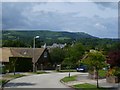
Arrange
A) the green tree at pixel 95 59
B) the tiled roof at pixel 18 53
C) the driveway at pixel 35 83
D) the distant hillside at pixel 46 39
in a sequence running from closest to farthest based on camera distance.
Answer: the green tree at pixel 95 59
the driveway at pixel 35 83
the tiled roof at pixel 18 53
the distant hillside at pixel 46 39

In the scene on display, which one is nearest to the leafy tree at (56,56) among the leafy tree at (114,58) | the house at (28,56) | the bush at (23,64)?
the house at (28,56)

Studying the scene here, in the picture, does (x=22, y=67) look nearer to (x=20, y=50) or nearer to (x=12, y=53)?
(x=12, y=53)

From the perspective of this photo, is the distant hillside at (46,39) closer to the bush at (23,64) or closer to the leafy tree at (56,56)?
the leafy tree at (56,56)

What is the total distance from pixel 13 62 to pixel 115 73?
102 ft

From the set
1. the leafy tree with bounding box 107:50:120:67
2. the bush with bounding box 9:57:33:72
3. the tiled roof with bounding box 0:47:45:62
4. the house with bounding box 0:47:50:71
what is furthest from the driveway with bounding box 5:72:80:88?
the tiled roof with bounding box 0:47:45:62

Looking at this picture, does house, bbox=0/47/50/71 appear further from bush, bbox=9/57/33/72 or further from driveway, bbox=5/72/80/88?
driveway, bbox=5/72/80/88

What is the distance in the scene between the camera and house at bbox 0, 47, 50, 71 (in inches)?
2717

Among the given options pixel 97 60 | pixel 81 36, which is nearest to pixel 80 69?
pixel 97 60

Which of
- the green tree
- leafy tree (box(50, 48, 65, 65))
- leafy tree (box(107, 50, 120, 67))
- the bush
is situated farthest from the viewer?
leafy tree (box(50, 48, 65, 65))

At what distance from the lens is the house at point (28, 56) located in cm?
6900

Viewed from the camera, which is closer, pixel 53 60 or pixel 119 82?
pixel 119 82

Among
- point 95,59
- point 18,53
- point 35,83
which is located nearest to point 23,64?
point 18,53

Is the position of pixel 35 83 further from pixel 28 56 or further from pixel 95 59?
pixel 28 56

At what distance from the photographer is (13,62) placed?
6219cm
